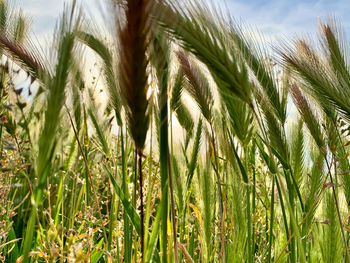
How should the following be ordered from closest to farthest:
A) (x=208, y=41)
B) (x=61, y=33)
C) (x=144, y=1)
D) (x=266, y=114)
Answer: (x=144, y=1)
(x=61, y=33)
(x=208, y=41)
(x=266, y=114)

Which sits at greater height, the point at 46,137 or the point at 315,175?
the point at 315,175

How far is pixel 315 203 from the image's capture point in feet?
5.45

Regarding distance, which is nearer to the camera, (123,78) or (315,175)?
(123,78)

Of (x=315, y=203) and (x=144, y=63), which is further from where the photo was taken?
(x=315, y=203)

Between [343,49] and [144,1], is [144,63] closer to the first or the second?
[144,1]

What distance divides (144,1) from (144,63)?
135mm

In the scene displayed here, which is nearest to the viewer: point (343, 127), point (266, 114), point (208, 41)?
point (208, 41)

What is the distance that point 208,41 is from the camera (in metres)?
1.13

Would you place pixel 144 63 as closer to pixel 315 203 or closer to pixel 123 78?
pixel 123 78

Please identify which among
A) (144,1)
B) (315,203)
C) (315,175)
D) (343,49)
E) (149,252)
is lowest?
(149,252)

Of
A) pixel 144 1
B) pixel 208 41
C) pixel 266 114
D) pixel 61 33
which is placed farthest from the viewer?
pixel 266 114

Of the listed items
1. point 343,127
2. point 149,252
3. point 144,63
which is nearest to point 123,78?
A: point 144,63

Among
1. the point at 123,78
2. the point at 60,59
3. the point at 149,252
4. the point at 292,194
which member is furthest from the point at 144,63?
the point at 292,194

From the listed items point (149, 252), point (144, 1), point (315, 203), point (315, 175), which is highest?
point (144, 1)
